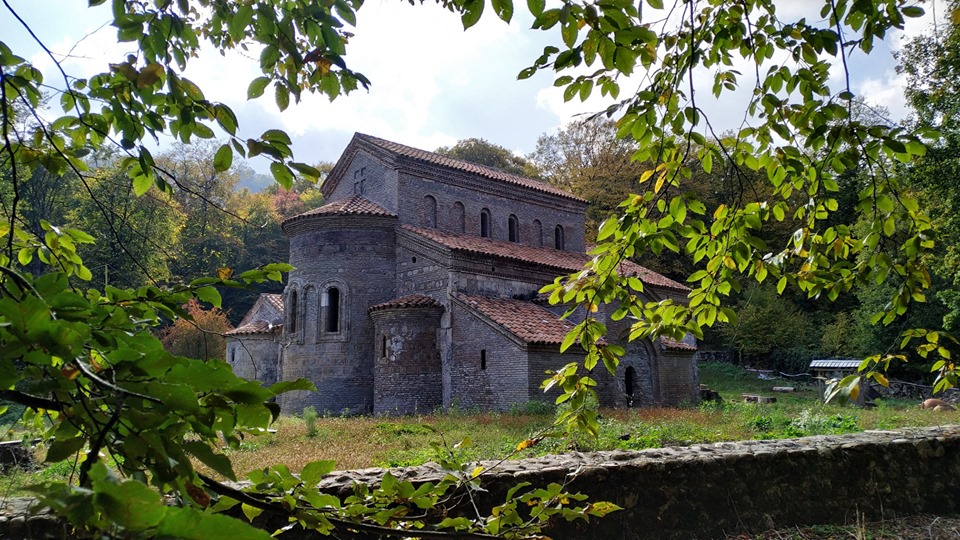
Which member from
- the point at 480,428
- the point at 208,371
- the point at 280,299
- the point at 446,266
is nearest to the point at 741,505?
the point at 208,371

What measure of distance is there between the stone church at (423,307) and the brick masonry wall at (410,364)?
29 millimetres

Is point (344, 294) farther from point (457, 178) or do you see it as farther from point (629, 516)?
point (629, 516)

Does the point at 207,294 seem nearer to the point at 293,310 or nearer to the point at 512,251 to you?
the point at 293,310

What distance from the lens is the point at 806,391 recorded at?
84.5 feet

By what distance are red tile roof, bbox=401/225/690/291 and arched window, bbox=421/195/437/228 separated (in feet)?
1.80

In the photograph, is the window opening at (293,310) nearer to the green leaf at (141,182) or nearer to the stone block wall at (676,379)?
the stone block wall at (676,379)

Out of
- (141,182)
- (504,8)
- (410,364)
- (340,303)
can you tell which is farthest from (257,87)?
(340,303)

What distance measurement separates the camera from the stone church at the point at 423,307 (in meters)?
16.2

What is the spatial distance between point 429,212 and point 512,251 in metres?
2.94

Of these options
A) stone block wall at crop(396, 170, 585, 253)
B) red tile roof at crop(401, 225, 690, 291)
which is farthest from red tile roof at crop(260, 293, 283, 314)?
red tile roof at crop(401, 225, 690, 291)

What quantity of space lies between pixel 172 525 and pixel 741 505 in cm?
568

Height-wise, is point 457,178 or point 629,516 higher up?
point 457,178

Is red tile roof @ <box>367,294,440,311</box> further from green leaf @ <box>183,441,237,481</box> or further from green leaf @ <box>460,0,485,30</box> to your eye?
green leaf @ <box>183,441,237,481</box>

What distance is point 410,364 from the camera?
671 inches
